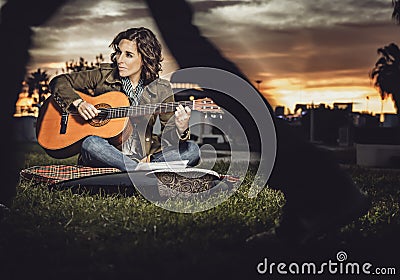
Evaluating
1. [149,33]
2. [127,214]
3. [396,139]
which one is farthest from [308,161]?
[396,139]

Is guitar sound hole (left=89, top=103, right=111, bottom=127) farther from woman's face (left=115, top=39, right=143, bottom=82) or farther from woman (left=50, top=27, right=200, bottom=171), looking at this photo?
woman's face (left=115, top=39, right=143, bottom=82)

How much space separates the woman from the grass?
14.8 inches

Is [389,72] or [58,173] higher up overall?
[389,72]

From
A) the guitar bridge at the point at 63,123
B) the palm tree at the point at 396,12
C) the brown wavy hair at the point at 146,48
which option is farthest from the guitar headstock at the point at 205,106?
the palm tree at the point at 396,12

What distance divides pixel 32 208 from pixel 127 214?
0.67 metres

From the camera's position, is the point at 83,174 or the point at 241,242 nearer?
the point at 241,242

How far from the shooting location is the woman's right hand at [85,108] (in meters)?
4.08

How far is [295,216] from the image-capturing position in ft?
9.04

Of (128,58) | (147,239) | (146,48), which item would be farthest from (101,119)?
(147,239)

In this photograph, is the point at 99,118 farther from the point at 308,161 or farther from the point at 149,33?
the point at 308,161

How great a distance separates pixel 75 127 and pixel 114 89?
1.40 feet

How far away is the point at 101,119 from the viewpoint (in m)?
4.17

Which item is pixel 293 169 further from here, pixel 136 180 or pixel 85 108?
pixel 85 108

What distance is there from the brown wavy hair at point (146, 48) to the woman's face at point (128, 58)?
3 cm
